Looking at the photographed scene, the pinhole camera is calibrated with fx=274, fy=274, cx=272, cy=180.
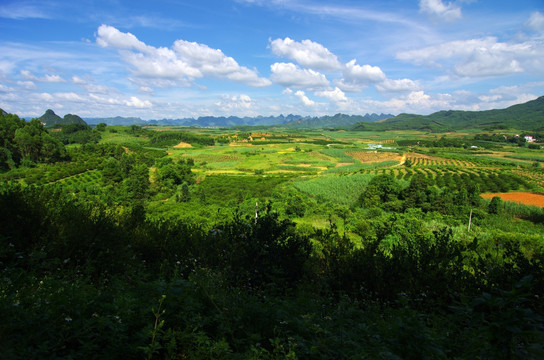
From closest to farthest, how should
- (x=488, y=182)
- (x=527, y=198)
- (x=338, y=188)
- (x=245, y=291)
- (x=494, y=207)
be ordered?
(x=245, y=291) < (x=494, y=207) < (x=527, y=198) < (x=338, y=188) < (x=488, y=182)

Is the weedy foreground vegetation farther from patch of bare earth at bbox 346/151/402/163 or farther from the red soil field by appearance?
patch of bare earth at bbox 346/151/402/163

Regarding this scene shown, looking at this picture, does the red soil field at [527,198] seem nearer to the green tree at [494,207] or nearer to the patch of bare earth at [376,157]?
the green tree at [494,207]

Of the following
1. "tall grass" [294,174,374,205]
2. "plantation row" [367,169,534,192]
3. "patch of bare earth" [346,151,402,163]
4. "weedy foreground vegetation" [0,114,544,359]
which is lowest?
"tall grass" [294,174,374,205]

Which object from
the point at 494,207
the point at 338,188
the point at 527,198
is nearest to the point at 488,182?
the point at 527,198

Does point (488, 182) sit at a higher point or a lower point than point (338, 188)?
higher

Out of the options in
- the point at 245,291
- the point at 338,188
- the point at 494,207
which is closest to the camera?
the point at 245,291

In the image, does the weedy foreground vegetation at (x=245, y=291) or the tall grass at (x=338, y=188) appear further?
the tall grass at (x=338, y=188)

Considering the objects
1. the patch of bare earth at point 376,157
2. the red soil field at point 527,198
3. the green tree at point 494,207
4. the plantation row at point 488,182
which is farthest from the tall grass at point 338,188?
the patch of bare earth at point 376,157

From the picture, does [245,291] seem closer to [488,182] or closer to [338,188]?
[338,188]

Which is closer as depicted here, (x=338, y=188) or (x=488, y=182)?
(x=338, y=188)

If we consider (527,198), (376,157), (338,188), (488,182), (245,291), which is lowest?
(338,188)

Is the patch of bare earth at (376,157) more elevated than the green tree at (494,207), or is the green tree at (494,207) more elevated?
the patch of bare earth at (376,157)

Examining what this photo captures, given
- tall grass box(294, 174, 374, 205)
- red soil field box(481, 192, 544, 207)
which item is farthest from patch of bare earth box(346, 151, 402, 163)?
red soil field box(481, 192, 544, 207)

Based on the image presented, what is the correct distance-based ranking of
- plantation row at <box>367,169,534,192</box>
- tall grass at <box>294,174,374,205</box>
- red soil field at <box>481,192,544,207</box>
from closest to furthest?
1. red soil field at <box>481,192,544,207</box>
2. tall grass at <box>294,174,374,205</box>
3. plantation row at <box>367,169,534,192</box>
